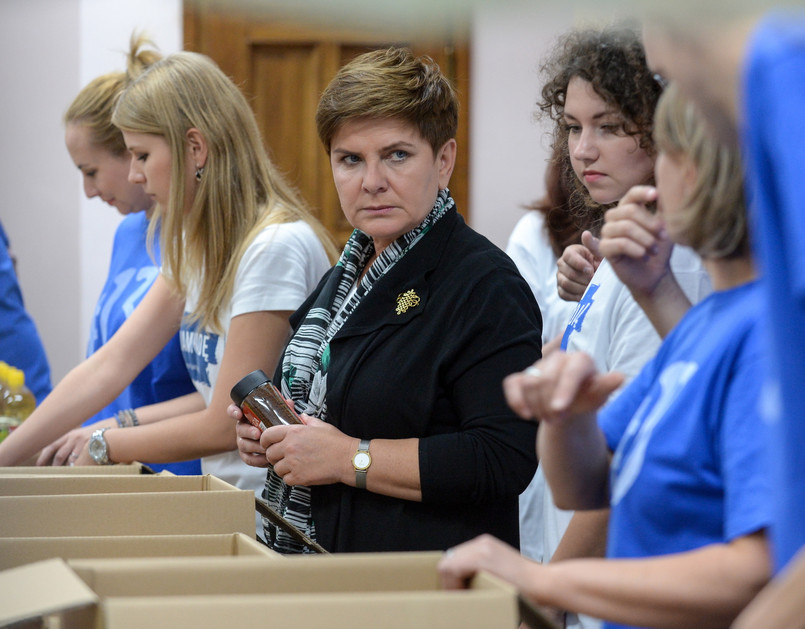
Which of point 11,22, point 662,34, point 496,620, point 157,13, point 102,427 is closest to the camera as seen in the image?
point 662,34

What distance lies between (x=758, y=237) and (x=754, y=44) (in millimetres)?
111

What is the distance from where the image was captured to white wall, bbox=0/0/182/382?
3.60 m

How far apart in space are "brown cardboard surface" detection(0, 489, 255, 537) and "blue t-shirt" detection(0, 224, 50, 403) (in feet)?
5.43

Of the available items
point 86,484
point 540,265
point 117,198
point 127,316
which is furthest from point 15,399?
point 540,265

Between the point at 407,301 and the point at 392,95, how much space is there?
0.29 metres

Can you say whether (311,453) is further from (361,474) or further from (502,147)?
(502,147)

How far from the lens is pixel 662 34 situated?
1.46ft

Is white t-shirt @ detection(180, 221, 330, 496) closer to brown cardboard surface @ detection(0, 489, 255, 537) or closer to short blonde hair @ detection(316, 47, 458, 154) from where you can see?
short blonde hair @ detection(316, 47, 458, 154)

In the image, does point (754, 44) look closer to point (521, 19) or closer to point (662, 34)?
point (662, 34)

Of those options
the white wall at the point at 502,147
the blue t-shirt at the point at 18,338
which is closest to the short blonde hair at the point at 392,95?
the blue t-shirt at the point at 18,338

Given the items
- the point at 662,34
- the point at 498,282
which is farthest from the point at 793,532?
the point at 498,282

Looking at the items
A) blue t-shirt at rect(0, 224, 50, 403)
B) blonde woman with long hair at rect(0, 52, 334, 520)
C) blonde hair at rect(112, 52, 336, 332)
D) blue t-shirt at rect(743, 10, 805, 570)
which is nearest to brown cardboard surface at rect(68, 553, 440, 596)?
blue t-shirt at rect(743, 10, 805, 570)

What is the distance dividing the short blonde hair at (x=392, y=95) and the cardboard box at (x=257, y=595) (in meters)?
0.75

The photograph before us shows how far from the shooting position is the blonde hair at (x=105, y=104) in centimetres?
211
